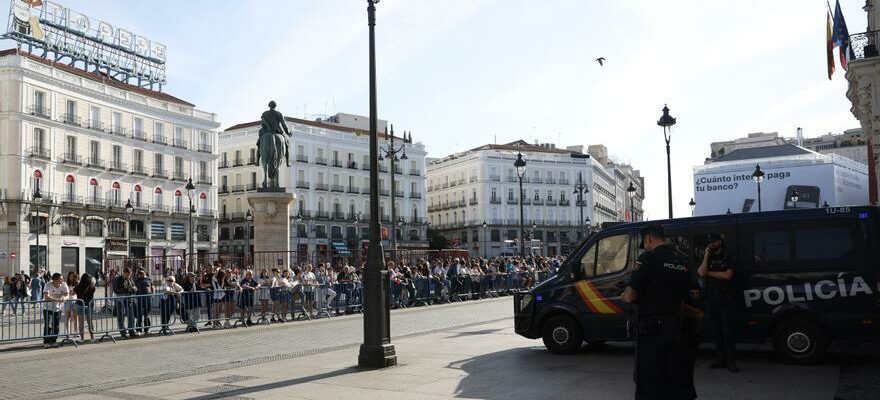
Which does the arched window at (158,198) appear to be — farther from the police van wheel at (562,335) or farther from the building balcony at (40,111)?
the police van wheel at (562,335)

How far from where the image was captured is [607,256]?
38.1 feet

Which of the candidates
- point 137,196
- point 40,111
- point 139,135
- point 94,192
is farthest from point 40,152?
point 139,135

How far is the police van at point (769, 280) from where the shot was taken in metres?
10.1

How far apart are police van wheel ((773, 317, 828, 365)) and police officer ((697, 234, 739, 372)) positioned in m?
0.91

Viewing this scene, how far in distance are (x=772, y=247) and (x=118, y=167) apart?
188ft

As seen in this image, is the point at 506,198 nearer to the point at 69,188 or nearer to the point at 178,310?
the point at 69,188

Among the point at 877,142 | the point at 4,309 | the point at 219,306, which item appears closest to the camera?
the point at 4,309

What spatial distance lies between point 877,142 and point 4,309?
2497 cm

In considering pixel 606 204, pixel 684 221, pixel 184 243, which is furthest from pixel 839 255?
pixel 606 204

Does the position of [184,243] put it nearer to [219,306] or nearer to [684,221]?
[219,306]

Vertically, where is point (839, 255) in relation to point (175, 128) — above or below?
below

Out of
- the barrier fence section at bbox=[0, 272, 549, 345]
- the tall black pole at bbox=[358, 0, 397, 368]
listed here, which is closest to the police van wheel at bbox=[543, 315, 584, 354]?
the tall black pole at bbox=[358, 0, 397, 368]

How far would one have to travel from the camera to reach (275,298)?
782 inches

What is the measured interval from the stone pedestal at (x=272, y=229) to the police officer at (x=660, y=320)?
54.7 ft
